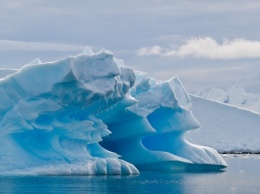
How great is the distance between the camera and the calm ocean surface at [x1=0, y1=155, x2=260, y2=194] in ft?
66.8

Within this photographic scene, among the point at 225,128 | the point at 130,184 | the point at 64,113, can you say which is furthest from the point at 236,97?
the point at 130,184

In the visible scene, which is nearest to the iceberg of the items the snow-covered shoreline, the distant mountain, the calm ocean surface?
the calm ocean surface

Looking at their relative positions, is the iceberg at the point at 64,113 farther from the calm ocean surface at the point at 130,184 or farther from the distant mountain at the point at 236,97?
the distant mountain at the point at 236,97

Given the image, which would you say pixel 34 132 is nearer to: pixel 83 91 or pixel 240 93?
→ pixel 83 91

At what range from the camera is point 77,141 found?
2492 cm

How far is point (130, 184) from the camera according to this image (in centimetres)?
2217

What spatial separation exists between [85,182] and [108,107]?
405 cm

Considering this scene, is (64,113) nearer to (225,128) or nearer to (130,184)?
(130,184)

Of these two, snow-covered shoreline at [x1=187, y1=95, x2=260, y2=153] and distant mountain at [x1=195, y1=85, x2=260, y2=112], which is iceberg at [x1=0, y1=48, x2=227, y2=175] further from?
distant mountain at [x1=195, y1=85, x2=260, y2=112]

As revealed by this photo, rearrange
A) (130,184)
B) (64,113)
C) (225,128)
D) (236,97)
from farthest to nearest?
1. (236,97)
2. (225,128)
3. (64,113)
4. (130,184)

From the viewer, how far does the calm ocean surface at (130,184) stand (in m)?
20.4

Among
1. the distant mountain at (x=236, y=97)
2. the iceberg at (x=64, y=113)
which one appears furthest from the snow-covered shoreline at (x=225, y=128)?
A: the distant mountain at (x=236, y=97)

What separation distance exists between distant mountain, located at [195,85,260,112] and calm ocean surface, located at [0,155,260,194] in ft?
410

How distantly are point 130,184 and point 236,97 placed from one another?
5520 inches
